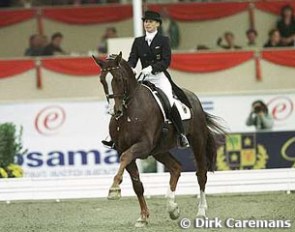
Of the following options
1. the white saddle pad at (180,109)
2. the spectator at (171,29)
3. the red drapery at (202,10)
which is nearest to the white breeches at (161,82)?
the white saddle pad at (180,109)

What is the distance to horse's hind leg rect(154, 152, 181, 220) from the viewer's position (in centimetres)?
1011

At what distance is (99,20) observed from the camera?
18531 mm

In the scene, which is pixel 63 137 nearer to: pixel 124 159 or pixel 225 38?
pixel 225 38

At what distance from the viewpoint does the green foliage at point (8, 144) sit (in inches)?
529

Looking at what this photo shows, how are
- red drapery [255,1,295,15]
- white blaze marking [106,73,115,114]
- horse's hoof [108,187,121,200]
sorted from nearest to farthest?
horse's hoof [108,187,121,200] → white blaze marking [106,73,115,114] → red drapery [255,1,295,15]

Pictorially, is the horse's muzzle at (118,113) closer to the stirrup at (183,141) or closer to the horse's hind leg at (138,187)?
the horse's hind leg at (138,187)

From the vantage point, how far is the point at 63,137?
14836 millimetres

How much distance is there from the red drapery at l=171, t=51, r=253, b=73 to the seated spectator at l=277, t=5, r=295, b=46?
4.95 feet

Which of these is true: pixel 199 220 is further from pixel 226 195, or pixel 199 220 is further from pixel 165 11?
pixel 165 11

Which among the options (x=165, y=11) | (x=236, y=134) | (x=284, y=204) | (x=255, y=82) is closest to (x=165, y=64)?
(x=284, y=204)

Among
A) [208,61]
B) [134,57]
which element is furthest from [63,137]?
[134,57]

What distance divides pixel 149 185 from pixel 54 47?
5426 mm

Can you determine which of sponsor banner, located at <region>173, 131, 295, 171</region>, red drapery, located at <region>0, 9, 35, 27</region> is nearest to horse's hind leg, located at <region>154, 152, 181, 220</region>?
sponsor banner, located at <region>173, 131, 295, 171</region>

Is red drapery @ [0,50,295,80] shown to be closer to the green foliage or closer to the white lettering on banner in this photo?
the white lettering on banner
